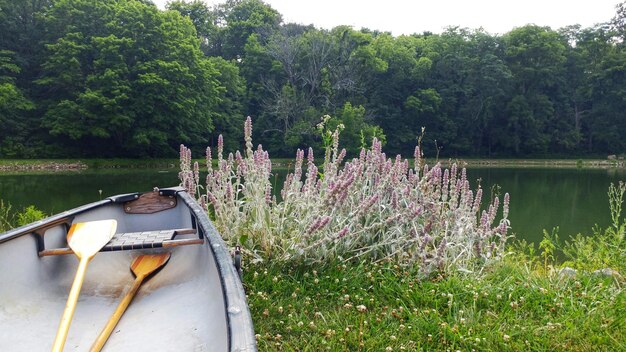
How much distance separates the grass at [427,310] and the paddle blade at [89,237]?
3.11 feet

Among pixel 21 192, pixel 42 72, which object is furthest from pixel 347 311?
pixel 42 72

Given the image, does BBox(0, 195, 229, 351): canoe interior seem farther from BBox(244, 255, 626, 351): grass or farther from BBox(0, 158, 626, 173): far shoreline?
BBox(0, 158, 626, 173): far shoreline

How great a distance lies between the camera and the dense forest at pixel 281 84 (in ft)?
92.9

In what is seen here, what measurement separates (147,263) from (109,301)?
45 centimetres

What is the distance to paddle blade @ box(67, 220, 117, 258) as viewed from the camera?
8.41 feet

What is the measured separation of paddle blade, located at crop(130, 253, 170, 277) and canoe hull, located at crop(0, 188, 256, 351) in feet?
0.17

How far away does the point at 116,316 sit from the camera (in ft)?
7.11

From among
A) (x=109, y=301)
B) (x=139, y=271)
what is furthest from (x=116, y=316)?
(x=139, y=271)

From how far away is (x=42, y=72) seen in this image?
30297 millimetres

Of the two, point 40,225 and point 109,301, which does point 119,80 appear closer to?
point 40,225

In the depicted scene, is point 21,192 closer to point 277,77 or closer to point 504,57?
point 277,77

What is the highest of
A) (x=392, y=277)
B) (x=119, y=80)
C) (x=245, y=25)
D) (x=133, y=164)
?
(x=245, y=25)

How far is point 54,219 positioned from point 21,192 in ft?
41.6

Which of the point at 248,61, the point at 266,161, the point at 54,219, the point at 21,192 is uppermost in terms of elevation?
the point at 248,61
